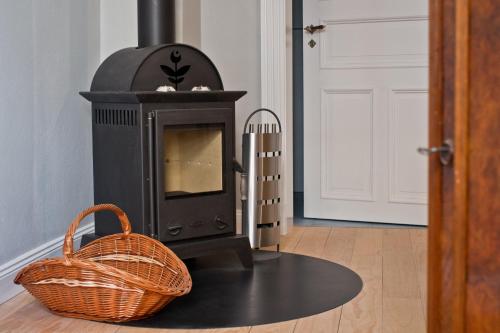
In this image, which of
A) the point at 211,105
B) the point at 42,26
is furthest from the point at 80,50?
the point at 211,105

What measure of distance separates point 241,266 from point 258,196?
38 centimetres

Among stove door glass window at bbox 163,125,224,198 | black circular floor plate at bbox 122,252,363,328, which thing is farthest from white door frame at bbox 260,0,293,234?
stove door glass window at bbox 163,125,224,198

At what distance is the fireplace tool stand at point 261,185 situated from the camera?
3889 millimetres

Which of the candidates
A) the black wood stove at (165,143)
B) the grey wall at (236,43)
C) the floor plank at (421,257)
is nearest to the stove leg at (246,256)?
the black wood stove at (165,143)

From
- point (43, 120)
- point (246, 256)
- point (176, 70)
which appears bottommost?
point (246, 256)

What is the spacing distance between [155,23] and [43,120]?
632 millimetres

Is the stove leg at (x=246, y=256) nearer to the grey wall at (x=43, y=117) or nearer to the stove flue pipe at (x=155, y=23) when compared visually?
the grey wall at (x=43, y=117)

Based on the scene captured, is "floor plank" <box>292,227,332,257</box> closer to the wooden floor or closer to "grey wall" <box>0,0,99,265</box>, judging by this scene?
the wooden floor

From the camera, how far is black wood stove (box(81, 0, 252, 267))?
10.6 ft

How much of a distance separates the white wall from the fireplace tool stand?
2.35ft

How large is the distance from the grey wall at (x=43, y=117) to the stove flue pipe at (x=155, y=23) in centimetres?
31

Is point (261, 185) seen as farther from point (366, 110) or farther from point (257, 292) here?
point (366, 110)

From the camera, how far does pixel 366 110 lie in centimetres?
465

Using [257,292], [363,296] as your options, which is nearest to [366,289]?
[363,296]
